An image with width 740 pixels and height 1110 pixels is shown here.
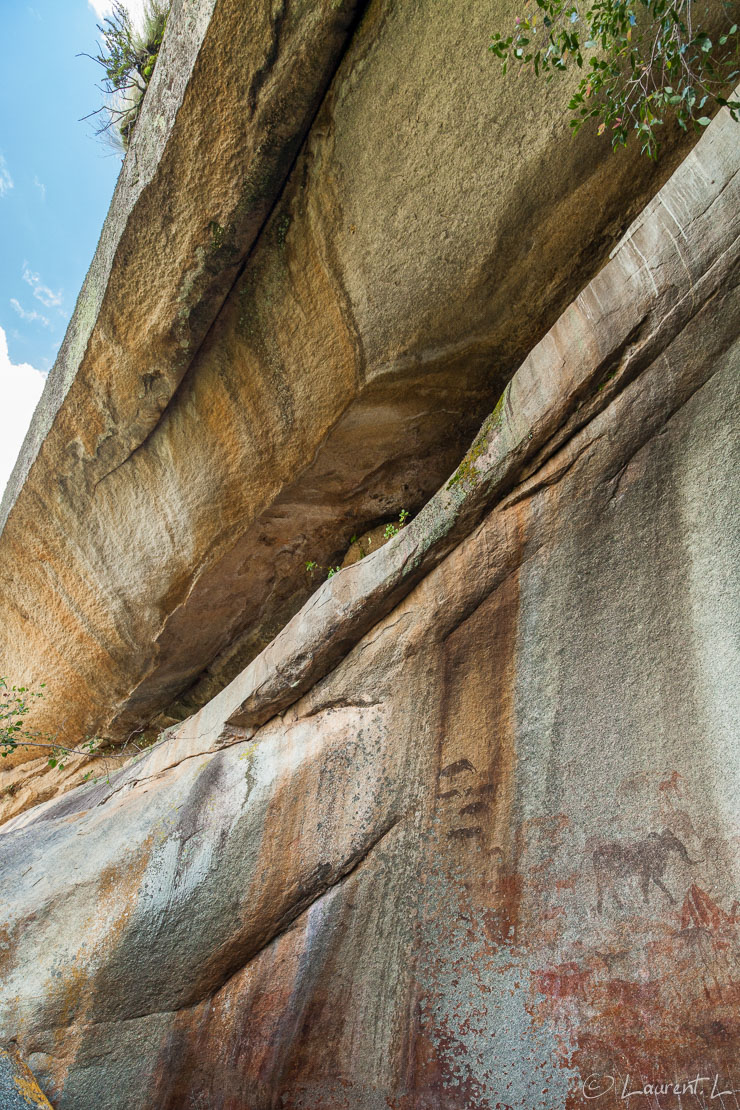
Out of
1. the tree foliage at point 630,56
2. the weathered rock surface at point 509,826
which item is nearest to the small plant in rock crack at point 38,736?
the weathered rock surface at point 509,826

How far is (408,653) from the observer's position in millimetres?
3820

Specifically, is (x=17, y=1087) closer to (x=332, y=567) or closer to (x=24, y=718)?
(x=332, y=567)

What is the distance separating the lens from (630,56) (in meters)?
3.17

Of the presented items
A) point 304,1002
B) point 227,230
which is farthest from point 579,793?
point 227,230

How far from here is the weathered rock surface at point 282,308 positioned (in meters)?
3.94

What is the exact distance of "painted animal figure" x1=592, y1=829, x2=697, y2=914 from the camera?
3289 mm

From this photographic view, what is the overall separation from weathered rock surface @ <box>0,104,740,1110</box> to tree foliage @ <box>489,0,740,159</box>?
0.38 metres

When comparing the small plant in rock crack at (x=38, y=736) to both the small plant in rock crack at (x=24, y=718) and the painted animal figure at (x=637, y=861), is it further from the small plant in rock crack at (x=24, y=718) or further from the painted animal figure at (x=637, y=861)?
the painted animal figure at (x=637, y=861)

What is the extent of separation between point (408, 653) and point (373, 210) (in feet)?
8.75

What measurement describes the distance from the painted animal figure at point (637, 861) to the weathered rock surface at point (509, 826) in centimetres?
1

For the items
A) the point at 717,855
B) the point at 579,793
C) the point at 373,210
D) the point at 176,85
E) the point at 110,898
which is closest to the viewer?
the point at 717,855

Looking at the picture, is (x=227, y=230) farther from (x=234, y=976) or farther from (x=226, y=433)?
(x=234, y=976)

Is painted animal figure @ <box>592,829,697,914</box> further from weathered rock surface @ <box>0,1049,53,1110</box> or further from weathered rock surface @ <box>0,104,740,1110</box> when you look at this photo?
weathered rock surface @ <box>0,1049,53,1110</box>

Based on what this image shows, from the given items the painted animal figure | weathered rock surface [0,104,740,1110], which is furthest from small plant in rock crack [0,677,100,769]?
the painted animal figure
